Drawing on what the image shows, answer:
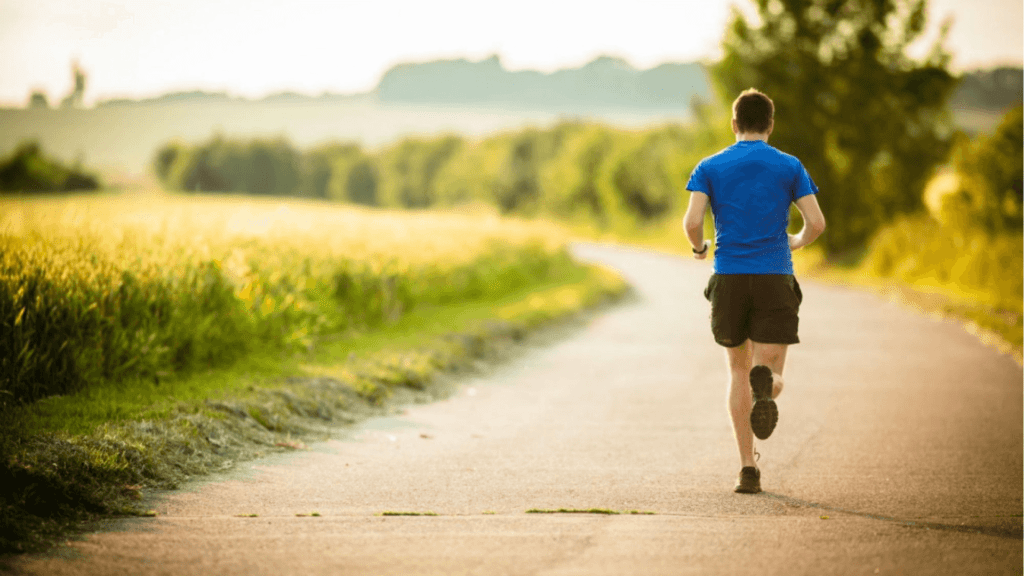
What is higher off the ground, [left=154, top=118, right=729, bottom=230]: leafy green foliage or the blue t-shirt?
[left=154, top=118, right=729, bottom=230]: leafy green foliage

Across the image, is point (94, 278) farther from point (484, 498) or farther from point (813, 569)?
point (813, 569)

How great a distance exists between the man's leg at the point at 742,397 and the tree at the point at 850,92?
28.5 m

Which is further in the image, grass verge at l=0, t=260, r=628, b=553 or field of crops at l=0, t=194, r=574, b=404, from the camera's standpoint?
field of crops at l=0, t=194, r=574, b=404

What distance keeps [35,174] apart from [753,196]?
40.8 metres

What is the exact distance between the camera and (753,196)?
5.93 meters

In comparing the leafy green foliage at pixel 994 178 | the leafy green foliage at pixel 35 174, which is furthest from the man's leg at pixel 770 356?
the leafy green foliage at pixel 35 174

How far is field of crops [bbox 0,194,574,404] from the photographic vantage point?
7.62 metres

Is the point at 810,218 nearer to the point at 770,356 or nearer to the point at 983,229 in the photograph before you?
the point at 770,356

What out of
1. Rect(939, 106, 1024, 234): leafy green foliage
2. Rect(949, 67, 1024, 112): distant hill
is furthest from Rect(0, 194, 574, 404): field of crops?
Rect(949, 67, 1024, 112): distant hill

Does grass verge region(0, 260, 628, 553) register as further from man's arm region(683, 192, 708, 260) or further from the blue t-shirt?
the blue t-shirt

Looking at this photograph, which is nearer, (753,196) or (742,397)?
(753,196)

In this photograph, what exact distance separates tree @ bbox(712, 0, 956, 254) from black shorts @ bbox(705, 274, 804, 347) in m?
28.5

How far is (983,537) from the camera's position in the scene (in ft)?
16.4

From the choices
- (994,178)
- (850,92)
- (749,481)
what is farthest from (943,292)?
(749,481)
